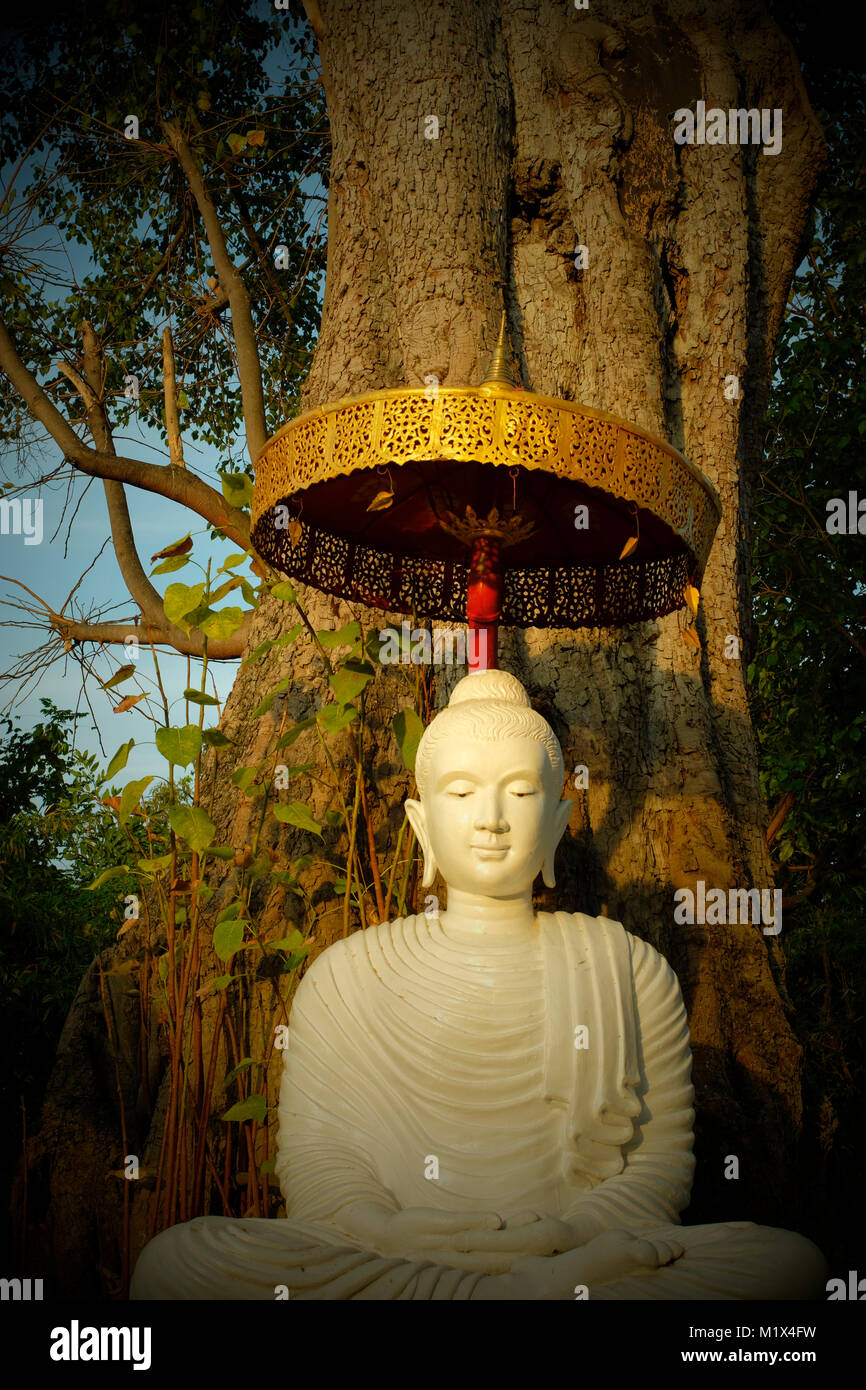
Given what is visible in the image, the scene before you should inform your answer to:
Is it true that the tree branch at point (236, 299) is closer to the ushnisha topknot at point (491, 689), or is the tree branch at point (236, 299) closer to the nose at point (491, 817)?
the ushnisha topknot at point (491, 689)

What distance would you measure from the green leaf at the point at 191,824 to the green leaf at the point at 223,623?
0.47 m

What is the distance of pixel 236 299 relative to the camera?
20.3 feet

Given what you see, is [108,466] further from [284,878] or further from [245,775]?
[284,878]

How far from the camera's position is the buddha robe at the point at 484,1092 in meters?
2.31

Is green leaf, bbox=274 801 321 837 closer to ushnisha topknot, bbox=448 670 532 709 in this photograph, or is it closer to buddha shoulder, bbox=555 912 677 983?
ushnisha topknot, bbox=448 670 532 709

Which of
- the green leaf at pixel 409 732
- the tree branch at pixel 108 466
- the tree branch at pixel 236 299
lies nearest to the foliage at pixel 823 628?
the tree branch at pixel 236 299

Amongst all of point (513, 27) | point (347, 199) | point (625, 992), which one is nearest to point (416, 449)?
point (625, 992)

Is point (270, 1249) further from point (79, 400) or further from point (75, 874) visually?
point (79, 400)

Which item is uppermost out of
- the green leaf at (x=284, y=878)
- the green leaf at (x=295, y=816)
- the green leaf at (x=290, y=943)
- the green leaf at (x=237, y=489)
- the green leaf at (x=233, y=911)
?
the green leaf at (x=237, y=489)

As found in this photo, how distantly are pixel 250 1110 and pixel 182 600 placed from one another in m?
1.37

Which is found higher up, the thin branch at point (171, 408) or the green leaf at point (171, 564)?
the thin branch at point (171, 408)

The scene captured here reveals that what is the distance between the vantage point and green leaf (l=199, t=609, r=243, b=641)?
2980 millimetres

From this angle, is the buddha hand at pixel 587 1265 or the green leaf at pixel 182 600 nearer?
the buddha hand at pixel 587 1265

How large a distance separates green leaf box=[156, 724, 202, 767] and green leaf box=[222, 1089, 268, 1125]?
3.00ft
